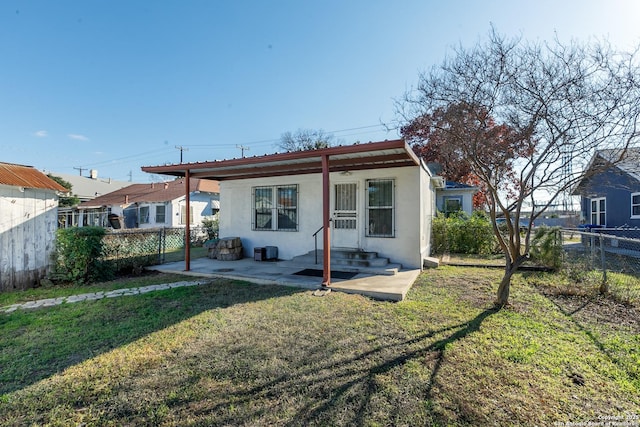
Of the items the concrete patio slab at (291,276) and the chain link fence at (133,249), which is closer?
the concrete patio slab at (291,276)

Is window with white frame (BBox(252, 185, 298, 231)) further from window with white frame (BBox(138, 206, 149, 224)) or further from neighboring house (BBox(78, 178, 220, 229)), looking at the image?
window with white frame (BBox(138, 206, 149, 224))

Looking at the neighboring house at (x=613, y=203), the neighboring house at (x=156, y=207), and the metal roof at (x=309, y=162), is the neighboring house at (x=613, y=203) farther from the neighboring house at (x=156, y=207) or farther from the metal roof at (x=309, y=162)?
the neighboring house at (x=156, y=207)

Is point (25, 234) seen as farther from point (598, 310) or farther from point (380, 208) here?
point (598, 310)

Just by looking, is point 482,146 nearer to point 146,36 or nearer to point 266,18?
point 266,18

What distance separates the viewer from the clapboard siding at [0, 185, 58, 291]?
5867 mm

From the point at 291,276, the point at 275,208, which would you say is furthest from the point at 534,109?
the point at 275,208

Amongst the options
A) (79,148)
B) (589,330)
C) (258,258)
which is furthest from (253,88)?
(79,148)

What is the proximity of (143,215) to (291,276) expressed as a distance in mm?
16441

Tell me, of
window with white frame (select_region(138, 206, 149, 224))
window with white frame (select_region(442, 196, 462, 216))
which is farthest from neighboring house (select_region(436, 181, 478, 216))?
window with white frame (select_region(138, 206, 149, 224))

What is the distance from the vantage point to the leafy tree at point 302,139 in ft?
103

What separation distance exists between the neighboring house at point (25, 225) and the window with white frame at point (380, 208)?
684 cm

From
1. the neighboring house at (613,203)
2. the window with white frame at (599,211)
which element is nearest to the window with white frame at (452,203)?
the neighboring house at (613,203)

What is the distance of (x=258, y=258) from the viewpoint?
29.5 ft

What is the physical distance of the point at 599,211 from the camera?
14398 millimetres
